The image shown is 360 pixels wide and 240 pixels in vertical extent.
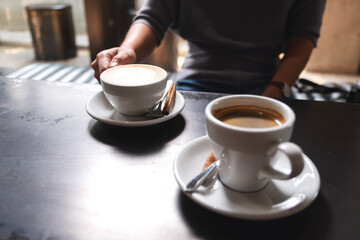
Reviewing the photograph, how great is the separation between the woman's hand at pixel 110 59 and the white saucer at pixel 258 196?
1.48 feet

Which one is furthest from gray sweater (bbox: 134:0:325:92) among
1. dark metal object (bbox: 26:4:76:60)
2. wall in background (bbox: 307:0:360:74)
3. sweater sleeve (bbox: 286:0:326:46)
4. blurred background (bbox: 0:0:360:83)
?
dark metal object (bbox: 26:4:76:60)

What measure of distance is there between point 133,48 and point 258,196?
2.82ft

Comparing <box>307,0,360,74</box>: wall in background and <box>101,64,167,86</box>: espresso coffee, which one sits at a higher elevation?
<box>101,64,167,86</box>: espresso coffee

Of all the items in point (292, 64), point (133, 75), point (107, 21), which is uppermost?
point (133, 75)

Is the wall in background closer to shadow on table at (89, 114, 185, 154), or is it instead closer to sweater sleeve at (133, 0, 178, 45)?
sweater sleeve at (133, 0, 178, 45)

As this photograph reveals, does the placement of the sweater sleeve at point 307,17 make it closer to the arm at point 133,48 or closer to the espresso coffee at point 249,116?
the arm at point 133,48

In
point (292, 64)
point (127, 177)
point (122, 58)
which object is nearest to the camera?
point (127, 177)

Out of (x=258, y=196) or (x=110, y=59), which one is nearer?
(x=258, y=196)

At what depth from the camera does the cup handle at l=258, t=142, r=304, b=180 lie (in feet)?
1.51

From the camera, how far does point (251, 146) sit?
1.58 ft

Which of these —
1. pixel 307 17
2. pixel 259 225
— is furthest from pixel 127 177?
pixel 307 17

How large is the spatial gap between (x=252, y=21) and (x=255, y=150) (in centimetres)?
90

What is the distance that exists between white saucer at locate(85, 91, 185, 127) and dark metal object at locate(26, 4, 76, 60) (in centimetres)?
280

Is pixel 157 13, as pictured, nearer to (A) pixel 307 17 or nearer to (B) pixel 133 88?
(A) pixel 307 17
